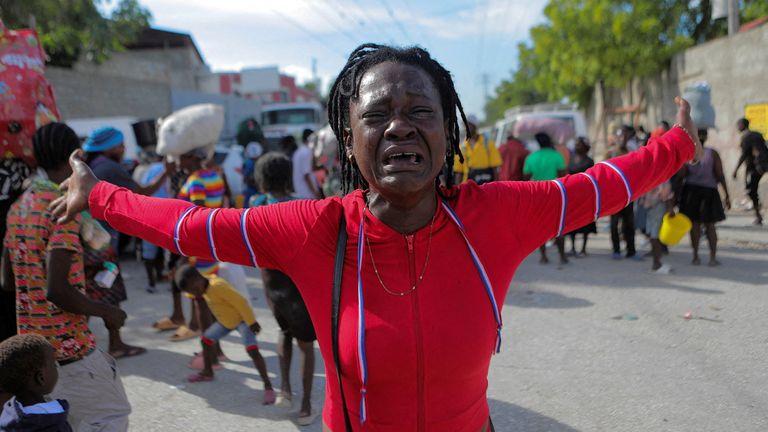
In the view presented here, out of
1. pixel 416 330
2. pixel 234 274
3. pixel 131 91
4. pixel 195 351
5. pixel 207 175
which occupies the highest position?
pixel 131 91

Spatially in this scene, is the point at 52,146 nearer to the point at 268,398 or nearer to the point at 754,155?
the point at 268,398

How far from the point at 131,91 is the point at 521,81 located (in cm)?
3231

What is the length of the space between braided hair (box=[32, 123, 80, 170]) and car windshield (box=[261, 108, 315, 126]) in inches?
804

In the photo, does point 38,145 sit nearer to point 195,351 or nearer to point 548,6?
point 195,351

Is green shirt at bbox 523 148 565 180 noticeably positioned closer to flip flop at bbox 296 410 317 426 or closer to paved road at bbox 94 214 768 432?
paved road at bbox 94 214 768 432

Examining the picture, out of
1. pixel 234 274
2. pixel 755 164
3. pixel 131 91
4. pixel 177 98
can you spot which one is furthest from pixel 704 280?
pixel 177 98

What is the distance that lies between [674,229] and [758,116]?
6968mm

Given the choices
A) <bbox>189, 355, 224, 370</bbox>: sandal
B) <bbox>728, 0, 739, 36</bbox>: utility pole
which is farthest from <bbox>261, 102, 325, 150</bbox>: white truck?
<bbox>189, 355, 224, 370</bbox>: sandal

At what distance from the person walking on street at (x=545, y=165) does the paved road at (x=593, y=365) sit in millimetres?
1285

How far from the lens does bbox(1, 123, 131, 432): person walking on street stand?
2.90 metres

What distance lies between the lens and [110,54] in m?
23.0

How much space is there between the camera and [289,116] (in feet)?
78.9

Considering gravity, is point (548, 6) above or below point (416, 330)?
above

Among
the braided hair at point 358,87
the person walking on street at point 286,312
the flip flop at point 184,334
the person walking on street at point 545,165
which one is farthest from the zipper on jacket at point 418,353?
the person walking on street at point 545,165
